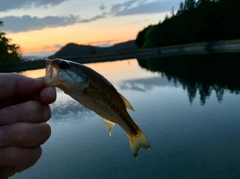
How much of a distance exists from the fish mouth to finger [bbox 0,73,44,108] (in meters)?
0.07

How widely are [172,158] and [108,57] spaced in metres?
96.4

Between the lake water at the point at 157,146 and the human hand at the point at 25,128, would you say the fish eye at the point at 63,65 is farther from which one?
the lake water at the point at 157,146

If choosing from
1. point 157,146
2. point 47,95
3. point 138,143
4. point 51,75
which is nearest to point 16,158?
point 47,95

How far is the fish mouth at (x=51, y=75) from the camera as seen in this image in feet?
7.64

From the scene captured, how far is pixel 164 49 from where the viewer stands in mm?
100438

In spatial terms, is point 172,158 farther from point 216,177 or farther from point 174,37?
point 174,37

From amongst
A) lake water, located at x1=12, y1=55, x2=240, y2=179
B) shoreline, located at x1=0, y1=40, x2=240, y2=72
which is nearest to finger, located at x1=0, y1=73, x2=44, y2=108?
lake water, located at x1=12, y1=55, x2=240, y2=179

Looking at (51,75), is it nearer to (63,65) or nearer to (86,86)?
(63,65)

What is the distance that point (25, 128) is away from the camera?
86.7 inches

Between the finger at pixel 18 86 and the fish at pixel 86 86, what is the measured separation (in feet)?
0.33

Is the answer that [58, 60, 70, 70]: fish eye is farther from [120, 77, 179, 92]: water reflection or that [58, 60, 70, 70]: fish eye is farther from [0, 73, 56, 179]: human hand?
[120, 77, 179, 92]: water reflection

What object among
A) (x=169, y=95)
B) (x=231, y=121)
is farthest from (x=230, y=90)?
(x=231, y=121)

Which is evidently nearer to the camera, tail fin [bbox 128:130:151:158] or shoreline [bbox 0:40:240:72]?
tail fin [bbox 128:130:151:158]

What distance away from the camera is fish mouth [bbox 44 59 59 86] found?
91.7 inches
